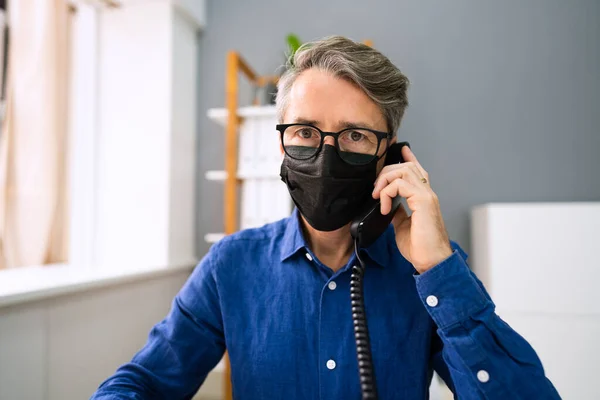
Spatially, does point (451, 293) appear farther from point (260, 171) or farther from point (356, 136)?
point (260, 171)

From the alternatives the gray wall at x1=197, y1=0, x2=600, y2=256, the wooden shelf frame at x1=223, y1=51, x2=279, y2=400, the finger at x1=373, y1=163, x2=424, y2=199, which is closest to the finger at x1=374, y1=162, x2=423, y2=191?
the finger at x1=373, y1=163, x2=424, y2=199

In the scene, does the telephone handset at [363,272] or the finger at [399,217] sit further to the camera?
the finger at [399,217]

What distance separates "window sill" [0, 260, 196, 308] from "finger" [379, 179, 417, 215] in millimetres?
1096

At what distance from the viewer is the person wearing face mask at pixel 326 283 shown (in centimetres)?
85

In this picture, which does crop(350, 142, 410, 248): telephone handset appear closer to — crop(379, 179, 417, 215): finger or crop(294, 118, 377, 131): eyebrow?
crop(379, 179, 417, 215): finger

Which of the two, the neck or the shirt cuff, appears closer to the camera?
the shirt cuff

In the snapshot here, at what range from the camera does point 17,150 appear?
5.50 feet

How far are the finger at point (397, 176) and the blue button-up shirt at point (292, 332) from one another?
171 mm

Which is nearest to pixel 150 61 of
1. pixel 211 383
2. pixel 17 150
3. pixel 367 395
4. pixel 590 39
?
pixel 17 150

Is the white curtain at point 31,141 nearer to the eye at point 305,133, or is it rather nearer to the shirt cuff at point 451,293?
the eye at point 305,133

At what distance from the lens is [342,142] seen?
0.88 meters

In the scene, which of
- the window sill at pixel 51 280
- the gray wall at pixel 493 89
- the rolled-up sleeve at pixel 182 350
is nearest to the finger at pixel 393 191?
the rolled-up sleeve at pixel 182 350

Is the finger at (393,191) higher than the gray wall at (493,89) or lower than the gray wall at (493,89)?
lower

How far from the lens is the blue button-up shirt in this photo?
0.87 metres
